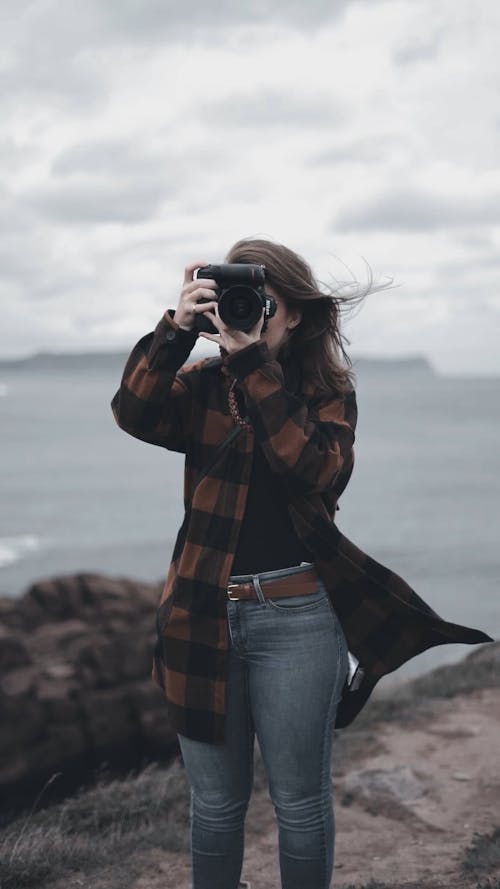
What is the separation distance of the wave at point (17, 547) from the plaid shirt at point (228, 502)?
73.2 ft

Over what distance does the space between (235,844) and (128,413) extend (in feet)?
3.46

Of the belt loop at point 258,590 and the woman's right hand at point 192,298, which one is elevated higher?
the woman's right hand at point 192,298

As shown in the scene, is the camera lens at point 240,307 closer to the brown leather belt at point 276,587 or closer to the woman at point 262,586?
the woman at point 262,586

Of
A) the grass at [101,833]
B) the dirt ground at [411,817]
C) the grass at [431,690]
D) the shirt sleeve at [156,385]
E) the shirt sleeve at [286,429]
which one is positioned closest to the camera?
the shirt sleeve at [286,429]

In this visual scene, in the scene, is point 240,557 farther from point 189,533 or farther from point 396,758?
point 396,758

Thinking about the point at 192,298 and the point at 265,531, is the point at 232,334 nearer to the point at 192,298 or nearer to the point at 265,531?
the point at 192,298

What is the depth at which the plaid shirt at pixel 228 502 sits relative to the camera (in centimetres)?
200

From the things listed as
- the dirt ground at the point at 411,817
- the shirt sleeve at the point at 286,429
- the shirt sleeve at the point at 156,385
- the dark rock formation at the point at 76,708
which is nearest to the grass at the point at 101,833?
the dirt ground at the point at 411,817

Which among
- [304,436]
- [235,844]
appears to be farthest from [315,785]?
[304,436]

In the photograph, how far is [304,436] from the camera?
1.96 m

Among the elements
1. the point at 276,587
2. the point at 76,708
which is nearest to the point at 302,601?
the point at 276,587

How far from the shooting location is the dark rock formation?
778 cm

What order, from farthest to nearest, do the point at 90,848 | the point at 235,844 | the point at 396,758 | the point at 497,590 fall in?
the point at 497,590 → the point at 396,758 → the point at 90,848 → the point at 235,844

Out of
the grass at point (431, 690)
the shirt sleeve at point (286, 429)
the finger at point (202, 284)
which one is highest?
the finger at point (202, 284)
